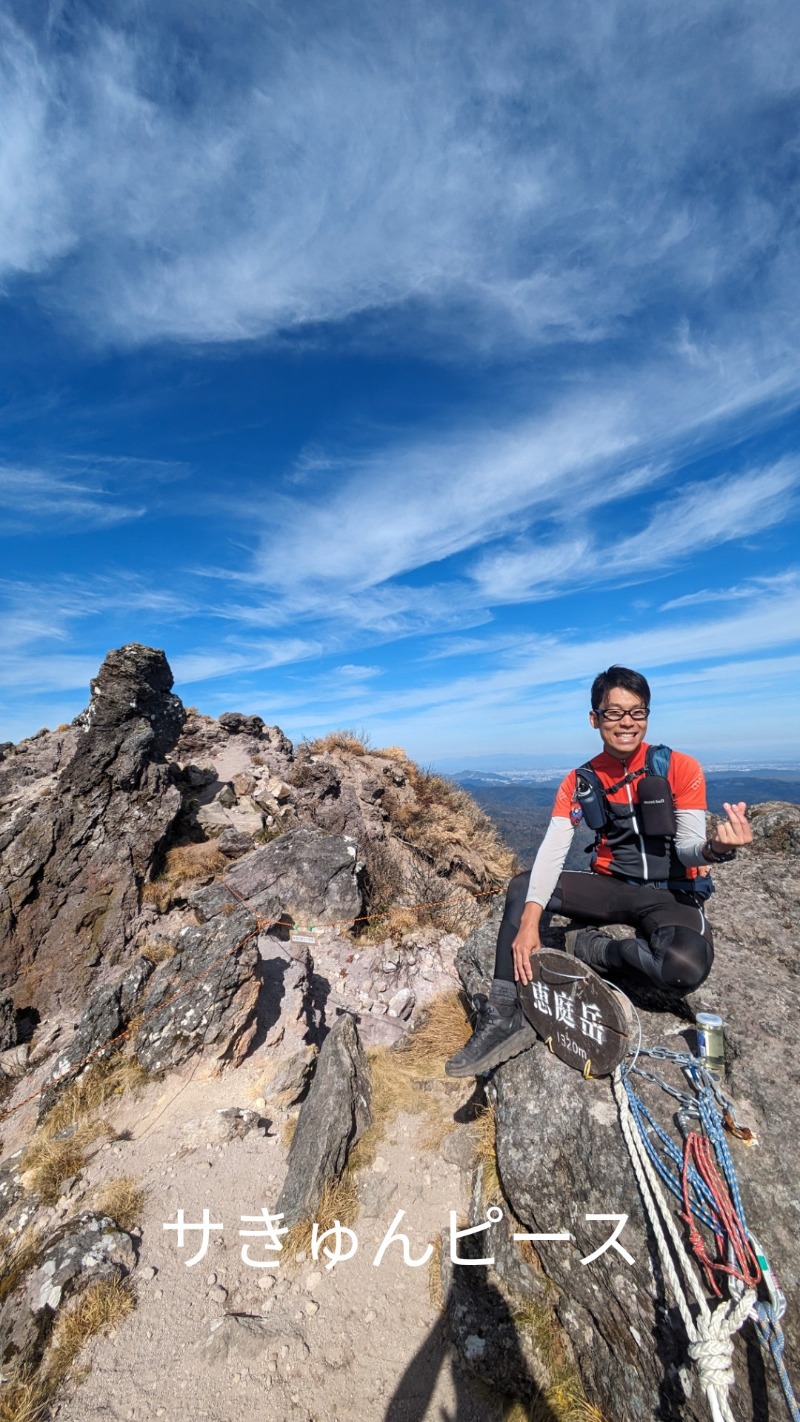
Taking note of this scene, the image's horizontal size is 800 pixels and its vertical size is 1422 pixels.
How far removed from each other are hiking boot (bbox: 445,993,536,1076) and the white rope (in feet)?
3.95

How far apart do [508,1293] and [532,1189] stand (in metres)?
0.89

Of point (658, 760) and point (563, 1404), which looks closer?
point (563, 1404)

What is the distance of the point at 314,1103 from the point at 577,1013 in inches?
137

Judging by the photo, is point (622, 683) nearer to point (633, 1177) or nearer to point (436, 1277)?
point (633, 1177)

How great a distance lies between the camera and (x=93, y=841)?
10.8 meters

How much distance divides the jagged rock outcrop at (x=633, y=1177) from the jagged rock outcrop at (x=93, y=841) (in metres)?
7.99

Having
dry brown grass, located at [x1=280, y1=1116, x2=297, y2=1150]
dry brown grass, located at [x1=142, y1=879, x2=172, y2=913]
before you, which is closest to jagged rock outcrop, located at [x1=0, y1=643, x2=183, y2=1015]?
dry brown grass, located at [x1=142, y1=879, x2=172, y2=913]

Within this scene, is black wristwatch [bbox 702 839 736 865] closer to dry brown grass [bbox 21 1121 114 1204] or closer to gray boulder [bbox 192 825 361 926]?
dry brown grass [bbox 21 1121 114 1204]

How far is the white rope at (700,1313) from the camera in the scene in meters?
2.41

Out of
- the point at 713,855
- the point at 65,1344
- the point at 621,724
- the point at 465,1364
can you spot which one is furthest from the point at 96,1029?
the point at 713,855

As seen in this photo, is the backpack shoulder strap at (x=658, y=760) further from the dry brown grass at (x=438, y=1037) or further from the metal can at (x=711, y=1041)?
the dry brown grass at (x=438, y=1037)

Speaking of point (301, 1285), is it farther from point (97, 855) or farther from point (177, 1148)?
point (97, 855)

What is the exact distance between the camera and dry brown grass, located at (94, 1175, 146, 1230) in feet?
16.5

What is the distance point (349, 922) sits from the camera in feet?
33.7
